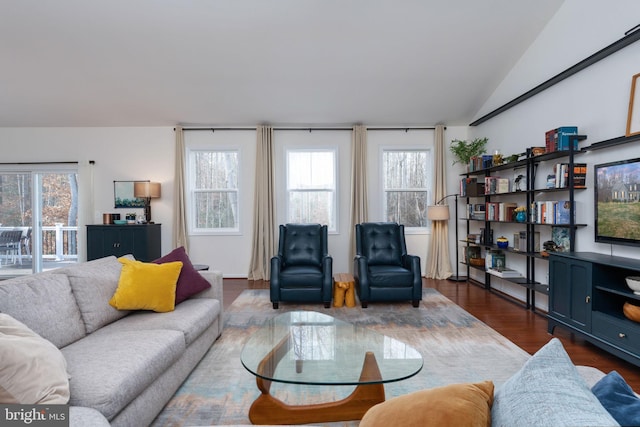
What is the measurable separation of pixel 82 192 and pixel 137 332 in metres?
4.78

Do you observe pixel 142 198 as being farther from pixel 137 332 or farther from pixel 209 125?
pixel 137 332

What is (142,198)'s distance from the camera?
5.68 meters

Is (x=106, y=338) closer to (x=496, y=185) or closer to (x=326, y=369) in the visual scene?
(x=326, y=369)

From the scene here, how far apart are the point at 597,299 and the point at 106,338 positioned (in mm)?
3646

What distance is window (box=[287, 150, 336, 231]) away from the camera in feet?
19.0

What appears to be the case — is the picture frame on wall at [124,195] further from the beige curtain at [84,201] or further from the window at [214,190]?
the window at [214,190]

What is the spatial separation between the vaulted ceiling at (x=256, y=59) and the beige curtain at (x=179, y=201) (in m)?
0.48

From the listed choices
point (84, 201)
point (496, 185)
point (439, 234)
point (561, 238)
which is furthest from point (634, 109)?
point (84, 201)

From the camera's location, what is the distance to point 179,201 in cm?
563

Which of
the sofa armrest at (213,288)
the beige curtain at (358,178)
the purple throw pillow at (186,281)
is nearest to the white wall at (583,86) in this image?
the beige curtain at (358,178)

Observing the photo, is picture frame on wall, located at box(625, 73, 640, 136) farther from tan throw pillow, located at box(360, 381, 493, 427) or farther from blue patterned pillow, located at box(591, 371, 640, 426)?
tan throw pillow, located at box(360, 381, 493, 427)

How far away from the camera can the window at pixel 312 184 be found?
229 inches

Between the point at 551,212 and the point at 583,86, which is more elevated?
the point at 583,86

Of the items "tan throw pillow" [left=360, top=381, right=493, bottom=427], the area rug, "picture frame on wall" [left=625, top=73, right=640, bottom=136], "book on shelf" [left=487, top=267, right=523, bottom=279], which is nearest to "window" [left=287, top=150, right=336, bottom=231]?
the area rug
